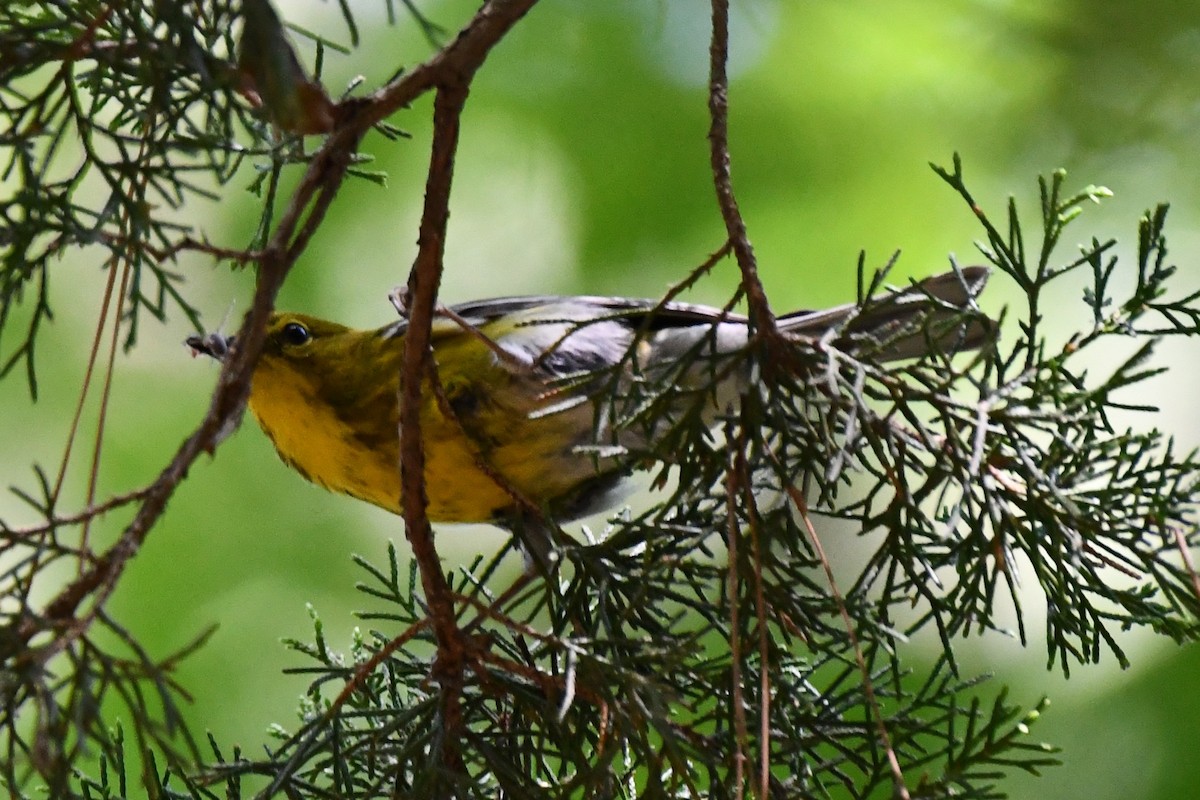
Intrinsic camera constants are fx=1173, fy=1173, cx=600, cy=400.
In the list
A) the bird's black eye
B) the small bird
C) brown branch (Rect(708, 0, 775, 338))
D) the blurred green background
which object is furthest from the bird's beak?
the blurred green background

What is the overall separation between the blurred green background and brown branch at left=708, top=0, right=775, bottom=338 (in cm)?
112

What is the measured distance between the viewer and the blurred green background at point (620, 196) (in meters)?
1.72

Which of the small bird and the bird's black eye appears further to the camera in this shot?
the bird's black eye

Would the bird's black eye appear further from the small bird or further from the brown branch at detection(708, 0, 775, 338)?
the brown branch at detection(708, 0, 775, 338)

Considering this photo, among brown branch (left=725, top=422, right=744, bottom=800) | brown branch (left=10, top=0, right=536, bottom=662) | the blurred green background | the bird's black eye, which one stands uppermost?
the blurred green background

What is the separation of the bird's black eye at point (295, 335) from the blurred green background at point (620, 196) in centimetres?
72

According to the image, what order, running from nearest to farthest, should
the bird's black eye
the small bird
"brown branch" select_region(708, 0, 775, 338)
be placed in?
1. "brown branch" select_region(708, 0, 775, 338)
2. the small bird
3. the bird's black eye

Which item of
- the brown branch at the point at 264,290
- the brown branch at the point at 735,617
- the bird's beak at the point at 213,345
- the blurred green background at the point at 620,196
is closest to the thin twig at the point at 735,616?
the brown branch at the point at 735,617

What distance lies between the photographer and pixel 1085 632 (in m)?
0.63

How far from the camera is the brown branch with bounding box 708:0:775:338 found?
0.58 m

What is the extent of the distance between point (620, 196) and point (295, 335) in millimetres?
920

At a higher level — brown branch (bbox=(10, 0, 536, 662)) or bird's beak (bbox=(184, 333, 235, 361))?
bird's beak (bbox=(184, 333, 235, 361))

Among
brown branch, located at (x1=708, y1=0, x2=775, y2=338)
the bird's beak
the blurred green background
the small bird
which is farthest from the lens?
the blurred green background

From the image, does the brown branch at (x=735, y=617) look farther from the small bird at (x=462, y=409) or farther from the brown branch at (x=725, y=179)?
the small bird at (x=462, y=409)
